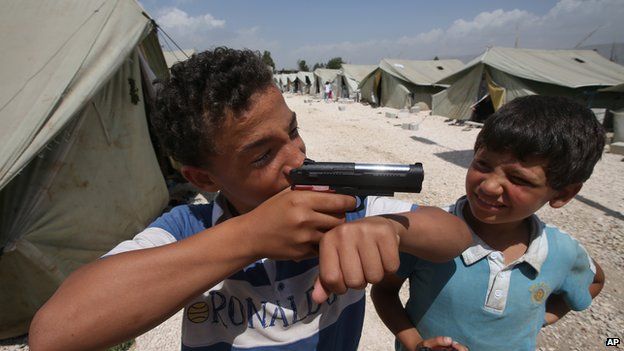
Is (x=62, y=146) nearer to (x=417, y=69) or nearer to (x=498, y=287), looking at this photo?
(x=498, y=287)

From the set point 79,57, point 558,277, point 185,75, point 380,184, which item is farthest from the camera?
point 79,57

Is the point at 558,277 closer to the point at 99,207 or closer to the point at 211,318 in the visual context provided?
the point at 211,318

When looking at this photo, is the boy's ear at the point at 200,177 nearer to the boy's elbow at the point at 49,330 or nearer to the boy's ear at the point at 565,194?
the boy's elbow at the point at 49,330

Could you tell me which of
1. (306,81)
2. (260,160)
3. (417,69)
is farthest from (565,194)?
(306,81)

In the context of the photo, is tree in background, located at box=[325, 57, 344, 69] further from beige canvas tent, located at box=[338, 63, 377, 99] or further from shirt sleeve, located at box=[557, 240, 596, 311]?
shirt sleeve, located at box=[557, 240, 596, 311]

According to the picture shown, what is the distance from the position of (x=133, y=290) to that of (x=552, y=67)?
1587 cm

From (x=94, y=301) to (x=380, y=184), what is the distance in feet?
2.93

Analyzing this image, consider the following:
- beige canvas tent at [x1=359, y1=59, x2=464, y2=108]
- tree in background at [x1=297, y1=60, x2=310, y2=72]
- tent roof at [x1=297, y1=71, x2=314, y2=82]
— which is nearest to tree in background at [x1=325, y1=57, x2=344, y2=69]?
tree in background at [x1=297, y1=60, x2=310, y2=72]

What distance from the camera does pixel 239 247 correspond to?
904 millimetres

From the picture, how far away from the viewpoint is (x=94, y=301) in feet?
2.85

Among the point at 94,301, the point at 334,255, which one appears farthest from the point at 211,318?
the point at 334,255

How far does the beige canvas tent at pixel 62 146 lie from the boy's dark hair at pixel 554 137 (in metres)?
3.43

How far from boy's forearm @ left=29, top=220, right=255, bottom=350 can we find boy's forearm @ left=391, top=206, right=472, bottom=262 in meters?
0.53

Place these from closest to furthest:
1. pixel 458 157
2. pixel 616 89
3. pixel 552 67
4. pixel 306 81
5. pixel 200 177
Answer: pixel 200 177, pixel 458 157, pixel 616 89, pixel 552 67, pixel 306 81
